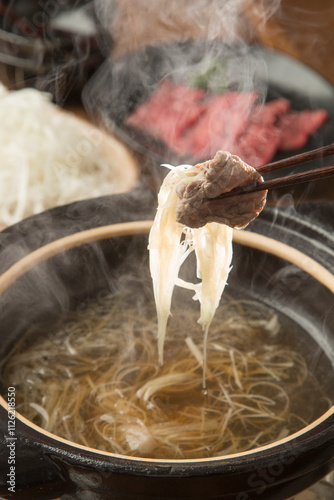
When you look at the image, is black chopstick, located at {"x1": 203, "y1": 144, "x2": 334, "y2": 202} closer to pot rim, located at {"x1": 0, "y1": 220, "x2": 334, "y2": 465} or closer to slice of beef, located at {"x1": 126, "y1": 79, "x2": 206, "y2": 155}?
pot rim, located at {"x1": 0, "y1": 220, "x2": 334, "y2": 465}

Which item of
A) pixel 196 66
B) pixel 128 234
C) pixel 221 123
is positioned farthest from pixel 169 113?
pixel 128 234

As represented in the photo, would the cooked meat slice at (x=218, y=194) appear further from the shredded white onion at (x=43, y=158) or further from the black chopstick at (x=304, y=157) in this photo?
the shredded white onion at (x=43, y=158)

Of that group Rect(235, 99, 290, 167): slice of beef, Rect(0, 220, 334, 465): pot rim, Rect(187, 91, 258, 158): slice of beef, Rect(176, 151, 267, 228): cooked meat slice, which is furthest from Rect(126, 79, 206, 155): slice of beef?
Rect(176, 151, 267, 228): cooked meat slice

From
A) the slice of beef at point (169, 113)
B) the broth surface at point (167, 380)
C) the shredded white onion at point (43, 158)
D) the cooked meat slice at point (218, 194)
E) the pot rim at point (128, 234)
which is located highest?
the slice of beef at point (169, 113)

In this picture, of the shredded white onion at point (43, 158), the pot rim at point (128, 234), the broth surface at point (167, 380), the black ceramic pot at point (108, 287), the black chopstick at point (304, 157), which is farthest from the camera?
the shredded white onion at point (43, 158)

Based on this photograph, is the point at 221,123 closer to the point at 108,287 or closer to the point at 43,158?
the point at 43,158

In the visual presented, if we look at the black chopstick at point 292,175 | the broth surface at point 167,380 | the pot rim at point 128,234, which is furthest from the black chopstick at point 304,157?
the broth surface at point 167,380

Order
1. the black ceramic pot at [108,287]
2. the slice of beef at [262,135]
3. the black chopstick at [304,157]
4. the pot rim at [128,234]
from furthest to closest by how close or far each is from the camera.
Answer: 1. the slice of beef at [262,135]
2. the pot rim at [128,234]
3. the black chopstick at [304,157]
4. the black ceramic pot at [108,287]
